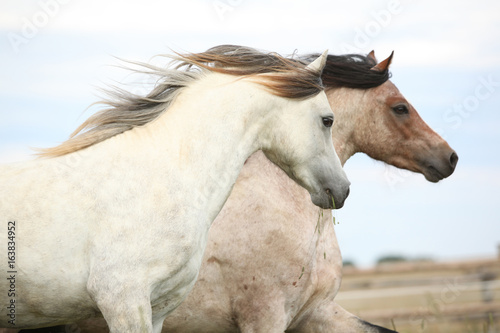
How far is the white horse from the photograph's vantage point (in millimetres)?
2945

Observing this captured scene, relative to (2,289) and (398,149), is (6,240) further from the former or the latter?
(398,149)

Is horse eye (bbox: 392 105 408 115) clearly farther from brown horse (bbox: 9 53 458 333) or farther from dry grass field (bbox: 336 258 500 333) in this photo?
dry grass field (bbox: 336 258 500 333)

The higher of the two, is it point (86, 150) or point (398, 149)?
point (86, 150)

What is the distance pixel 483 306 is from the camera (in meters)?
10.6

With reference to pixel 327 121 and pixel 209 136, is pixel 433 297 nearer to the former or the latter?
pixel 327 121

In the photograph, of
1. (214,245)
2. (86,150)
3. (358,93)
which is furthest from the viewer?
(358,93)

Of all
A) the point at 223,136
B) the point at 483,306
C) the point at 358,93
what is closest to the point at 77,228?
the point at 223,136

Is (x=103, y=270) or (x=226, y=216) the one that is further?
(x=226, y=216)

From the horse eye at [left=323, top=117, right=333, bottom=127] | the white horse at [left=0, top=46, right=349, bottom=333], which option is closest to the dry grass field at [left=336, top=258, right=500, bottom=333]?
the horse eye at [left=323, top=117, right=333, bottom=127]

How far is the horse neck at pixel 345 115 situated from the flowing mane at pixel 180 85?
50.0 inches

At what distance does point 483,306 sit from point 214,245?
8062 millimetres

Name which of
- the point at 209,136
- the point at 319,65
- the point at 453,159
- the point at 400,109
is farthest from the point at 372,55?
the point at 209,136

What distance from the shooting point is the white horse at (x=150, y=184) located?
2945 millimetres

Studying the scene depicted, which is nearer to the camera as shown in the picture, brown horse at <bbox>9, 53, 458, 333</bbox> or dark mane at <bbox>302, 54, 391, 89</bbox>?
brown horse at <bbox>9, 53, 458, 333</bbox>
